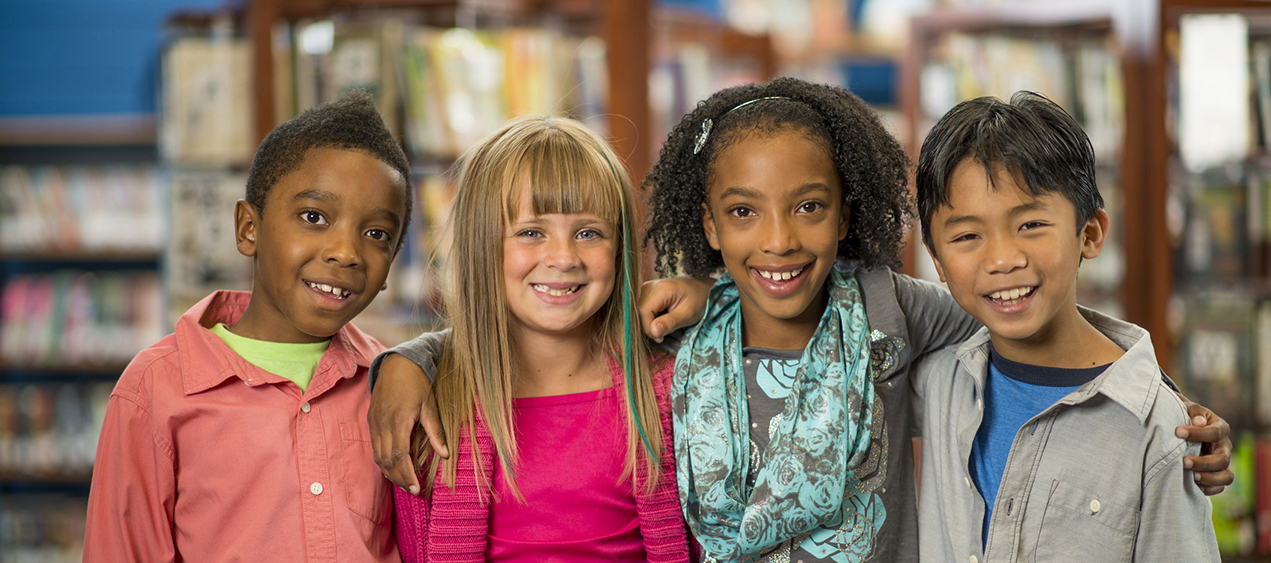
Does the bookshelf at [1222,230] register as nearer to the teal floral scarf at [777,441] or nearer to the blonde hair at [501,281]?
the teal floral scarf at [777,441]

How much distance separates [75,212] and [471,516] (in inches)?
125

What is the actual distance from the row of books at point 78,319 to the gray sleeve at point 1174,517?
361cm

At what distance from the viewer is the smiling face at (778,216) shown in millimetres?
1415

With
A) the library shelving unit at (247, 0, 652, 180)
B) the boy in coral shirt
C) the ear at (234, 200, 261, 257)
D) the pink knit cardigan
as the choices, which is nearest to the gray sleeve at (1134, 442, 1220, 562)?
the pink knit cardigan

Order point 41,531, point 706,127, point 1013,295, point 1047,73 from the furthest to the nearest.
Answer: point 41,531 < point 1047,73 < point 706,127 < point 1013,295

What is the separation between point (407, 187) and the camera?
5.29 feet

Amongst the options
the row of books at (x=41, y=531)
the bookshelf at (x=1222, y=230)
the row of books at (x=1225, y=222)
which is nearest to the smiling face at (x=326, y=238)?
the bookshelf at (x=1222, y=230)

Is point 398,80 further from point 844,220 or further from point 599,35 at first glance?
point 844,220

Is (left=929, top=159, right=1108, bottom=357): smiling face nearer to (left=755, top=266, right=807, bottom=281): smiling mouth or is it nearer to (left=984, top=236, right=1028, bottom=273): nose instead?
(left=984, top=236, right=1028, bottom=273): nose

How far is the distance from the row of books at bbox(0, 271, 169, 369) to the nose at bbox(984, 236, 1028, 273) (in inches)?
135

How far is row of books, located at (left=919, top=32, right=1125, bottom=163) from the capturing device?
3.03 metres

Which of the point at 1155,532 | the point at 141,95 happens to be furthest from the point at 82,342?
the point at 1155,532

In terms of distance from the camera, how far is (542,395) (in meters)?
1.59

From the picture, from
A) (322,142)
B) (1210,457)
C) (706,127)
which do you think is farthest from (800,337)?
(322,142)
